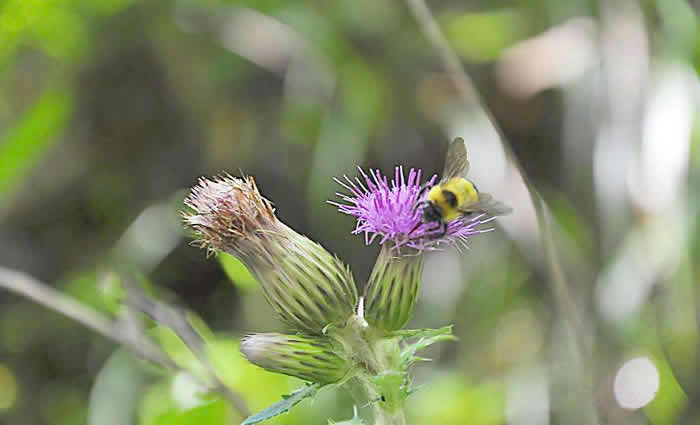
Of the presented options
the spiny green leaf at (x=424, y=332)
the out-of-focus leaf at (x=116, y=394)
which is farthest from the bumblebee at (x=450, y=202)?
the out-of-focus leaf at (x=116, y=394)

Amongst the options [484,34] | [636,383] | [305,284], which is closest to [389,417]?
[305,284]

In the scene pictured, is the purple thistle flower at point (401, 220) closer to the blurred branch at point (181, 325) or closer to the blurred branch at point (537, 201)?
the blurred branch at point (537, 201)

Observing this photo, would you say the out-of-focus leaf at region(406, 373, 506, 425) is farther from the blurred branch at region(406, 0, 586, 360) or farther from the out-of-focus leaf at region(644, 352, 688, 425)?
the blurred branch at region(406, 0, 586, 360)

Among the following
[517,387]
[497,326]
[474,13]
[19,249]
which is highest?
[474,13]

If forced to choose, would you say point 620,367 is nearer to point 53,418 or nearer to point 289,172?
point 289,172

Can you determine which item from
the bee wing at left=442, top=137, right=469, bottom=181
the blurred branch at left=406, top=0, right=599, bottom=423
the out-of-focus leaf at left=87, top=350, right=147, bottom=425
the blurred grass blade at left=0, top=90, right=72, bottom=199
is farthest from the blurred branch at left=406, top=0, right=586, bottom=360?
the out-of-focus leaf at left=87, top=350, right=147, bottom=425

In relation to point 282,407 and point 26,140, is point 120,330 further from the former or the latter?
point 282,407

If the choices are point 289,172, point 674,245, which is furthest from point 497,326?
point 289,172
